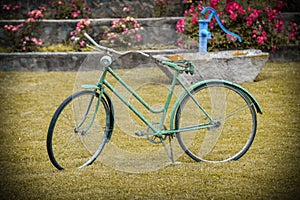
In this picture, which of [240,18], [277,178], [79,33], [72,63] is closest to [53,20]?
[79,33]

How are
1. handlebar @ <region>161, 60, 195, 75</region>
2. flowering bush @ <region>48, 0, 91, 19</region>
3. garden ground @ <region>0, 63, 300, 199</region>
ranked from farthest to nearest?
flowering bush @ <region>48, 0, 91, 19</region>, handlebar @ <region>161, 60, 195, 75</region>, garden ground @ <region>0, 63, 300, 199</region>

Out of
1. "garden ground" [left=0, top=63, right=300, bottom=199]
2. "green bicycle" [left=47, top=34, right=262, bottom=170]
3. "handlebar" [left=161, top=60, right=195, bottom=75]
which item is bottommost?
"garden ground" [left=0, top=63, right=300, bottom=199]

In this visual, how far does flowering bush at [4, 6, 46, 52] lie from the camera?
9773 mm

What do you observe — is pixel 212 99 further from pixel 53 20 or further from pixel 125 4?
pixel 125 4

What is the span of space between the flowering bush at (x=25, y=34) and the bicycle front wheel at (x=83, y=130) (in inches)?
213

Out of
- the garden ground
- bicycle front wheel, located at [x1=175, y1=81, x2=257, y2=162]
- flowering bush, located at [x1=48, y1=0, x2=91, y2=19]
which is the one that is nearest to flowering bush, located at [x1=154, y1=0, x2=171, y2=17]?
flowering bush, located at [x1=48, y1=0, x2=91, y2=19]

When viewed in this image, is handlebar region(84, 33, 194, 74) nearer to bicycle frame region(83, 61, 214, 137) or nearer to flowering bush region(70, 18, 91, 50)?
bicycle frame region(83, 61, 214, 137)

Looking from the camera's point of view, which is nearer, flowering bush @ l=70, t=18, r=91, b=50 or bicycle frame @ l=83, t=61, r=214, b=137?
bicycle frame @ l=83, t=61, r=214, b=137

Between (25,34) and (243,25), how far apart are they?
389cm

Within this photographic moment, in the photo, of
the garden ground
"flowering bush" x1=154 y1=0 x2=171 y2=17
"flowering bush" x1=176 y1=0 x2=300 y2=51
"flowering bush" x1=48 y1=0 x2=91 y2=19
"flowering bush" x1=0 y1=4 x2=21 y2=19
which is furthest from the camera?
"flowering bush" x1=154 y1=0 x2=171 y2=17

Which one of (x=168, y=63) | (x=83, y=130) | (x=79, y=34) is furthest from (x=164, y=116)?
(x=79, y=34)

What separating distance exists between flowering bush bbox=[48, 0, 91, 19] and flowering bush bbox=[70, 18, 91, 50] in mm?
549

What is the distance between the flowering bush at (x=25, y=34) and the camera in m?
9.77

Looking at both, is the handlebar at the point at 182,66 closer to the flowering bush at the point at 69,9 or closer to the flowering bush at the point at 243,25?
the flowering bush at the point at 243,25
